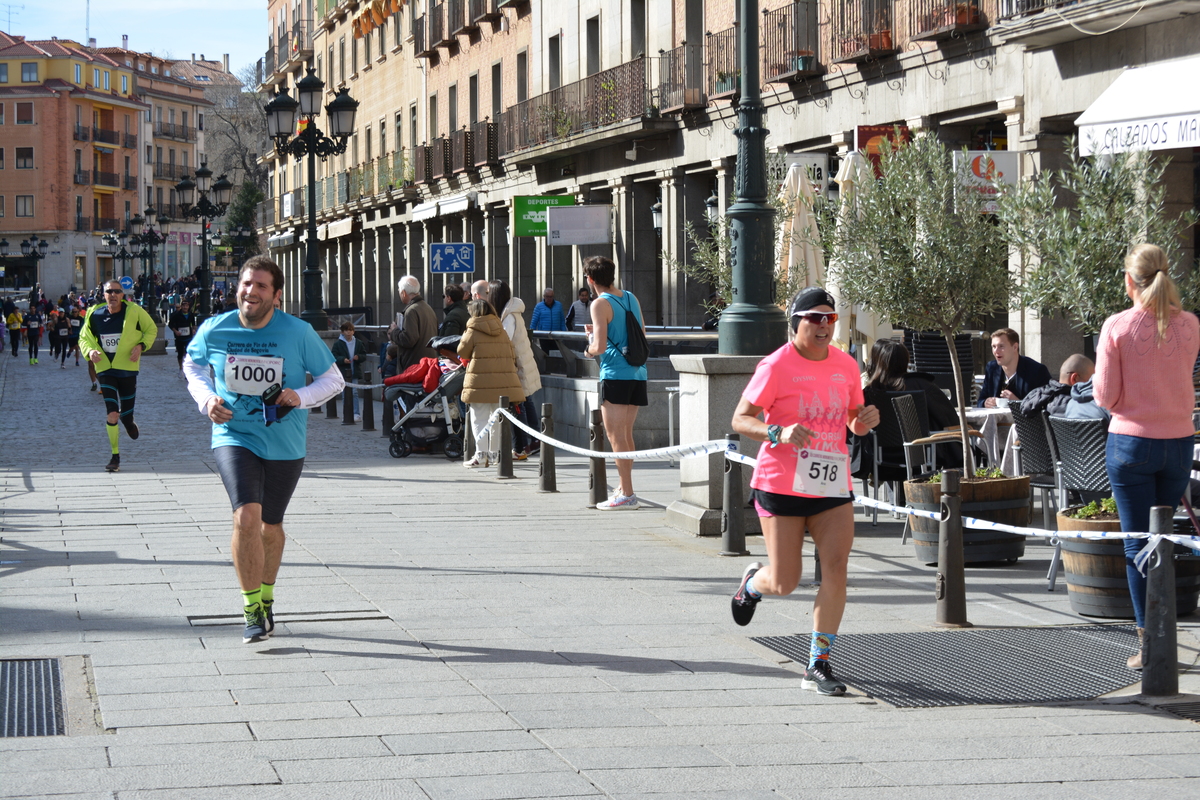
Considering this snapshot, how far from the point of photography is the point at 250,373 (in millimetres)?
7109

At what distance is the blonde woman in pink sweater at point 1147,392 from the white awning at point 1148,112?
26.4 ft

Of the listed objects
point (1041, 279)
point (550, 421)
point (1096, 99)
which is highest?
point (1096, 99)

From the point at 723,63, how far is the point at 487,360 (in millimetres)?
12819

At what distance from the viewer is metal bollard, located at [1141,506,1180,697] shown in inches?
234

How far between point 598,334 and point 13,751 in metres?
7.16

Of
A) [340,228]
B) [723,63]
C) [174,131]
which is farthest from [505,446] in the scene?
[174,131]

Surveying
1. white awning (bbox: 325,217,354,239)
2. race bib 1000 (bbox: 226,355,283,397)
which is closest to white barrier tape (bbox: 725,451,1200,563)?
race bib 1000 (bbox: 226,355,283,397)

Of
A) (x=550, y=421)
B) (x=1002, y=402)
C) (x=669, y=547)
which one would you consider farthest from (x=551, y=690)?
(x=550, y=421)

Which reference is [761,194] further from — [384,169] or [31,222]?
[31,222]

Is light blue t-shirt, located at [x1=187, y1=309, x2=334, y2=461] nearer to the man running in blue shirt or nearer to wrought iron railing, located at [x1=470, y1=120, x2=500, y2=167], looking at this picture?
the man running in blue shirt

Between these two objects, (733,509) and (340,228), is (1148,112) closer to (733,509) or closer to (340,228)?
(733,509)

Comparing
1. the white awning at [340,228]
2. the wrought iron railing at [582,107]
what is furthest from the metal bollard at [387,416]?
the white awning at [340,228]

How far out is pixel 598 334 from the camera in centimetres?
1193

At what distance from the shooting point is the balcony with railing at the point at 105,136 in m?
108
